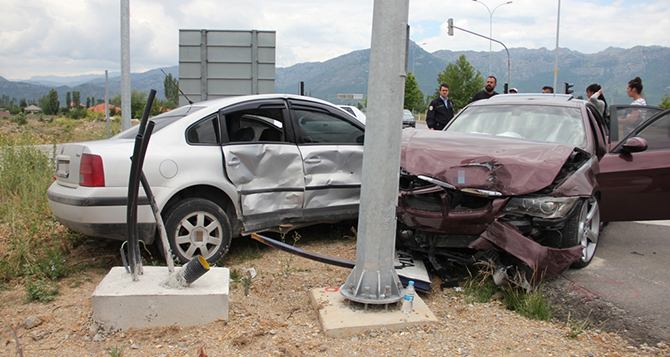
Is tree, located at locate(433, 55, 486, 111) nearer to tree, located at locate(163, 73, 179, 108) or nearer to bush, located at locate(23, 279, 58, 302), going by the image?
tree, located at locate(163, 73, 179, 108)

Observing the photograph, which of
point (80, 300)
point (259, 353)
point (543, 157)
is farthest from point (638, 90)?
point (80, 300)

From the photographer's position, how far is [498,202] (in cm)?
415

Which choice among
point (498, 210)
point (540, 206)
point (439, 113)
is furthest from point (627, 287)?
point (439, 113)

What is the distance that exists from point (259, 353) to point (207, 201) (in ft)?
6.07

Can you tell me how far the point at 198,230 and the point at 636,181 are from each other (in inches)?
183

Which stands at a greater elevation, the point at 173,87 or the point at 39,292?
the point at 173,87

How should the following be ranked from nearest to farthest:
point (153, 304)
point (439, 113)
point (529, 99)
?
point (153, 304) → point (529, 99) → point (439, 113)

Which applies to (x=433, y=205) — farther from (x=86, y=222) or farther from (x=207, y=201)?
(x=86, y=222)

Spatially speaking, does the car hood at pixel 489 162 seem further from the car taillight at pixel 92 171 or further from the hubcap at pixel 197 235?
the car taillight at pixel 92 171

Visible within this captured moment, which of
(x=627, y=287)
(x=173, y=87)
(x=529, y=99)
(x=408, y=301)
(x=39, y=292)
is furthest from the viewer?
(x=173, y=87)

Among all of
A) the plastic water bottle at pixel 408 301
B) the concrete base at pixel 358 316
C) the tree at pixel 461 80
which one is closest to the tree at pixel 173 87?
the concrete base at pixel 358 316

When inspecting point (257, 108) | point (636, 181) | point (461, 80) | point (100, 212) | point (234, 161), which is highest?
point (461, 80)

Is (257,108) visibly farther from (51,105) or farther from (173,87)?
(51,105)

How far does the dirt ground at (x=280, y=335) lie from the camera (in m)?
3.14
